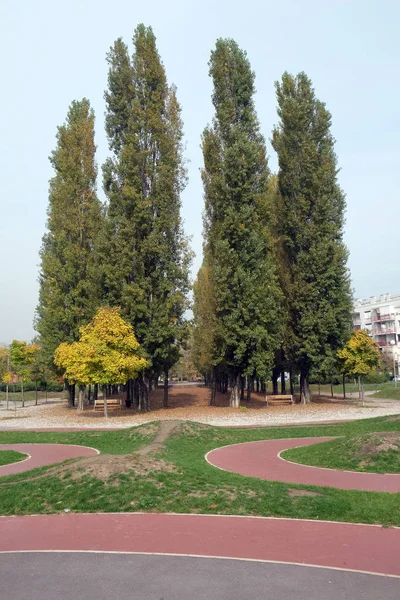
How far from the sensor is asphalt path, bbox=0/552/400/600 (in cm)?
782

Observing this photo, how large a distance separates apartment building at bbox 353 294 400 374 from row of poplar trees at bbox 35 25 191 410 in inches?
2148

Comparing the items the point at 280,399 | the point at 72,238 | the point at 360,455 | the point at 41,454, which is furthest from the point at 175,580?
the point at 72,238

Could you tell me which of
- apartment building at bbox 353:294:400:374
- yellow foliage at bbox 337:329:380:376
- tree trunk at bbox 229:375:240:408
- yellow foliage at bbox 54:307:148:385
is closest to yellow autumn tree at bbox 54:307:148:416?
yellow foliage at bbox 54:307:148:385

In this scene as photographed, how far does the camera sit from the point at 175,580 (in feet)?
27.4

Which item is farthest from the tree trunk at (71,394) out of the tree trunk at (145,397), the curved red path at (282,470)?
the curved red path at (282,470)

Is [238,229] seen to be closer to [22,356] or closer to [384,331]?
[22,356]

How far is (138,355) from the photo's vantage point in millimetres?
37719

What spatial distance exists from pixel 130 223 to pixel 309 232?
48.3 feet

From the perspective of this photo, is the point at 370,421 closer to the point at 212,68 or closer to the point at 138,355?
the point at 138,355

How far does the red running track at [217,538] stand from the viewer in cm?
937

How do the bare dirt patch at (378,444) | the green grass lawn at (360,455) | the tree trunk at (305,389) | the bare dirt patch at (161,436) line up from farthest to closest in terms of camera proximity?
the tree trunk at (305,389) → the bare dirt patch at (161,436) → the bare dirt patch at (378,444) → the green grass lawn at (360,455)

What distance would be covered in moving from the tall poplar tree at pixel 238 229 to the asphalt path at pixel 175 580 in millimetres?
28823

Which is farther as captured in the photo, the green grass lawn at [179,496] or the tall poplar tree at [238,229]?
the tall poplar tree at [238,229]

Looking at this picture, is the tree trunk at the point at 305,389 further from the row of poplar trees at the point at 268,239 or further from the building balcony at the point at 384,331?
the building balcony at the point at 384,331
